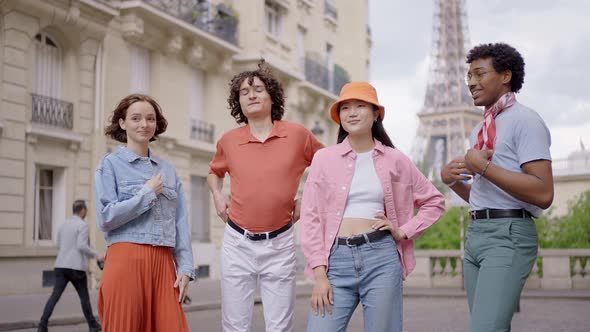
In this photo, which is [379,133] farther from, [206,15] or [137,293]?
[206,15]

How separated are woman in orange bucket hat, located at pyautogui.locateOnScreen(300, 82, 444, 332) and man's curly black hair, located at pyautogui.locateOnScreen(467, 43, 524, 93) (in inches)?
26.8

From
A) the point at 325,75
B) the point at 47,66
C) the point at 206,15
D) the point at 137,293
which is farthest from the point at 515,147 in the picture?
the point at 325,75

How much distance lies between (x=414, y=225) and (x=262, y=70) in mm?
1640

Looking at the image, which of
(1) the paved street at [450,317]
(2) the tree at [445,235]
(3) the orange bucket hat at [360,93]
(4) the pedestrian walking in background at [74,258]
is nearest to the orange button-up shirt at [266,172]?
(3) the orange bucket hat at [360,93]

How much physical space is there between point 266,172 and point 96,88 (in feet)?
50.7

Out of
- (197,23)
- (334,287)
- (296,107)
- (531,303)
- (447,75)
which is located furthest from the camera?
(447,75)

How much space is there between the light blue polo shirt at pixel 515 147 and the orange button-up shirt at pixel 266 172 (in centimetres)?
121

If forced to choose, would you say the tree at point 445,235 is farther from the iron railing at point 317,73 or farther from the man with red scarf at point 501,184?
the man with red scarf at point 501,184

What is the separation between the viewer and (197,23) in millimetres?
23719

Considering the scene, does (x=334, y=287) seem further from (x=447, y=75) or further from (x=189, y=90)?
(x=447, y=75)

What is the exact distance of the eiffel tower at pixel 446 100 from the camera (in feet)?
264

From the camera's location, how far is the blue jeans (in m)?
4.03

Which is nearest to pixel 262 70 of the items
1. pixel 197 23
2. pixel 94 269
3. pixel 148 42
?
pixel 94 269

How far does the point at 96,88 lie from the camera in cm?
1956
